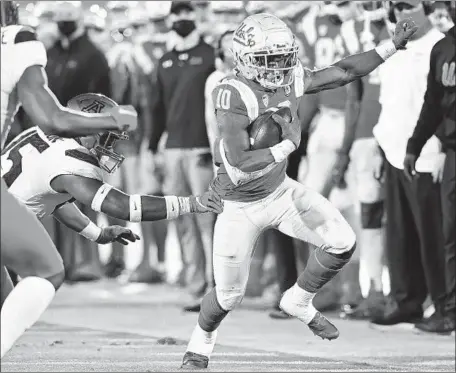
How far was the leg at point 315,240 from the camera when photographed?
24.6 ft

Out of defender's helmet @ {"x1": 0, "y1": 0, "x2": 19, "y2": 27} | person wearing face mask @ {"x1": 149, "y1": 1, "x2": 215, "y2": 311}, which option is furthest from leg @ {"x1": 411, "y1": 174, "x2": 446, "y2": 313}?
defender's helmet @ {"x1": 0, "y1": 0, "x2": 19, "y2": 27}

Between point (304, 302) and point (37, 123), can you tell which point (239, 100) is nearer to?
point (304, 302)

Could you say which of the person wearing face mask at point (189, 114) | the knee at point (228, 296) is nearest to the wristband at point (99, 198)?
the knee at point (228, 296)

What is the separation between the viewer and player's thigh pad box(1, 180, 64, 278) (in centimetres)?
585

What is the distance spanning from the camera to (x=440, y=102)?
9.40 meters

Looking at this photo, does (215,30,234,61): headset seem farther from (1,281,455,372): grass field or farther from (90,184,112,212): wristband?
(90,184,112,212): wristband

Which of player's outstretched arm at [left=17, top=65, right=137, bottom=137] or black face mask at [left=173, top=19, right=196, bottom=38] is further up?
player's outstretched arm at [left=17, top=65, right=137, bottom=137]

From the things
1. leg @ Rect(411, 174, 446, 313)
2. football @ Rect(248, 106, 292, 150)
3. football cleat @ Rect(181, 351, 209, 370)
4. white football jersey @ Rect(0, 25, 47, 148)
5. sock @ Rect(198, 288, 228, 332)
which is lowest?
leg @ Rect(411, 174, 446, 313)

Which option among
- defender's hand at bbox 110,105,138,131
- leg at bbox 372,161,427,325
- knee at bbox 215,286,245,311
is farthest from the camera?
leg at bbox 372,161,427,325

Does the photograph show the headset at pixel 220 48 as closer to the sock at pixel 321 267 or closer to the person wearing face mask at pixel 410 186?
the person wearing face mask at pixel 410 186

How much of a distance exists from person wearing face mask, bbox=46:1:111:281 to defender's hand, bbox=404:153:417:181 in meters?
3.62

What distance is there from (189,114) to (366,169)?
161cm

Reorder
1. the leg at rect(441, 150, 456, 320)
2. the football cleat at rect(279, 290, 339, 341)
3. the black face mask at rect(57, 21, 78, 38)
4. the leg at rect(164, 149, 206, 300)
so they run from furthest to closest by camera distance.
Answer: the black face mask at rect(57, 21, 78, 38) < the leg at rect(164, 149, 206, 300) < the leg at rect(441, 150, 456, 320) < the football cleat at rect(279, 290, 339, 341)

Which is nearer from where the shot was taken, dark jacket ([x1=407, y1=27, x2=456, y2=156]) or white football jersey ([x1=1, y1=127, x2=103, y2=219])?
white football jersey ([x1=1, y1=127, x2=103, y2=219])
